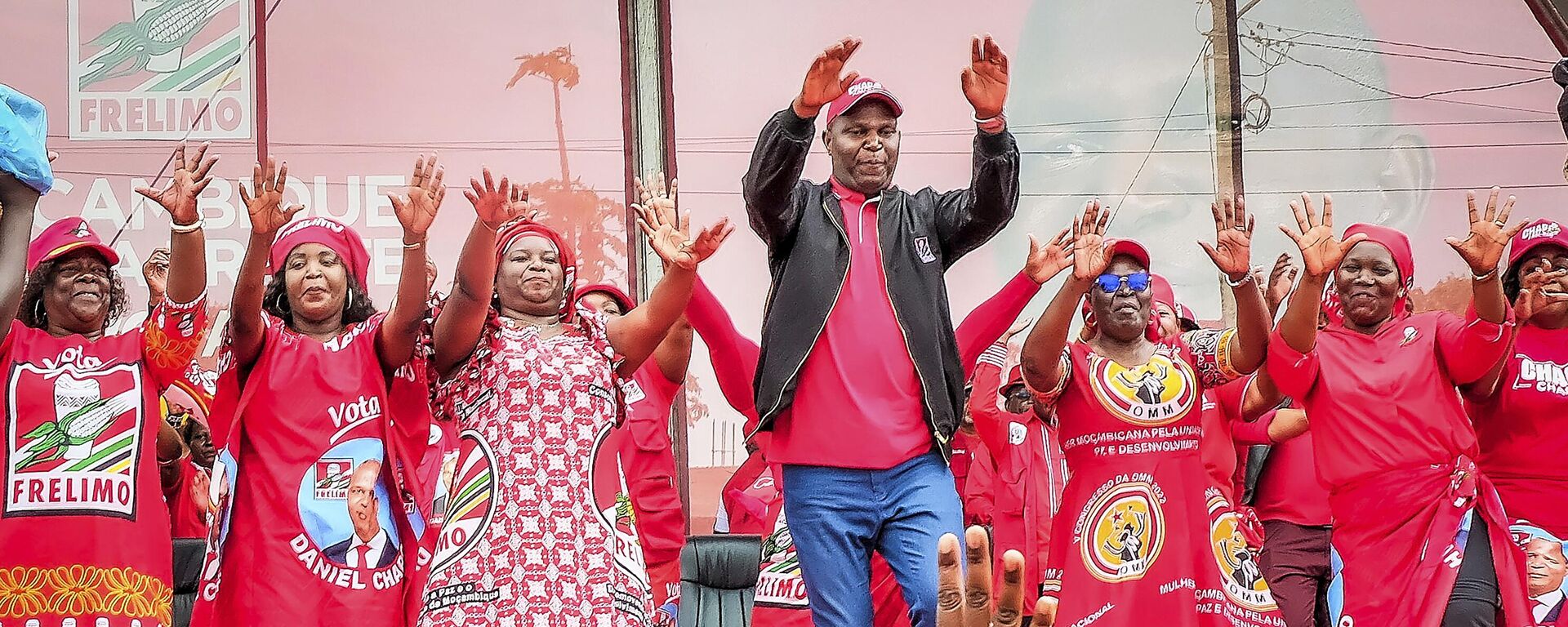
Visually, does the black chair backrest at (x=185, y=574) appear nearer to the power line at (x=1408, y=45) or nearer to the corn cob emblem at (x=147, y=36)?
the corn cob emblem at (x=147, y=36)

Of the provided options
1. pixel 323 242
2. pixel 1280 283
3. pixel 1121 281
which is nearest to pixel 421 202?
pixel 323 242

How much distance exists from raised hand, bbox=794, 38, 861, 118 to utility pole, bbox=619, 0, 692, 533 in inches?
150

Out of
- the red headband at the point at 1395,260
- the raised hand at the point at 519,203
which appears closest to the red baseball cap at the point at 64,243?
the raised hand at the point at 519,203

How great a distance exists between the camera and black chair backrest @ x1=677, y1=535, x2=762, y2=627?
655 cm

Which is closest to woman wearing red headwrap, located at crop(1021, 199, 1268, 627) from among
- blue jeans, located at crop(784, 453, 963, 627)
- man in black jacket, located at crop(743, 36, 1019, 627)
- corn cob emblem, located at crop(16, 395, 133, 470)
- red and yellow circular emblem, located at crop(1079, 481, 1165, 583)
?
red and yellow circular emblem, located at crop(1079, 481, 1165, 583)

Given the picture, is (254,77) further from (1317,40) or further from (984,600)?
(984,600)

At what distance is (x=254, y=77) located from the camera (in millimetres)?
7570

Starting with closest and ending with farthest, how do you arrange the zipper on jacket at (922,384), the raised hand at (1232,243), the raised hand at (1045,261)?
the zipper on jacket at (922,384), the raised hand at (1045,261), the raised hand at (1232,243)

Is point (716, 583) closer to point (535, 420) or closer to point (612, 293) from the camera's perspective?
point (612, 293)

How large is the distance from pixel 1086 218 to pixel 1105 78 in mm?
3722

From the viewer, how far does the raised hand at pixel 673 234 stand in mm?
3928

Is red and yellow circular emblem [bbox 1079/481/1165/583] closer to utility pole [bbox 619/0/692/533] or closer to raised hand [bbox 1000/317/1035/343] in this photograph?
raised hand [bbox 1000/317/1035/343]

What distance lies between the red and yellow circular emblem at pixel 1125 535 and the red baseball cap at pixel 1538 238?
5.74 ft

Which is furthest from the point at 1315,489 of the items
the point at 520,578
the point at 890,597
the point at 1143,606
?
the point at 520,578
